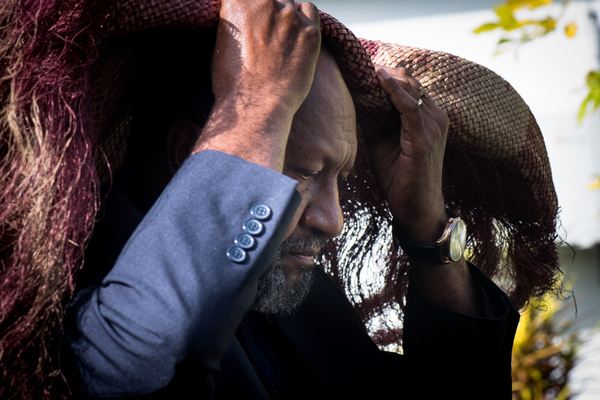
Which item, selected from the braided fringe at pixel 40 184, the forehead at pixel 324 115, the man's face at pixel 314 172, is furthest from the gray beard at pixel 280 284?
the braided fringe at pixel 40 184

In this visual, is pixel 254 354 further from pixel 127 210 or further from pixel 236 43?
pixel 236 43

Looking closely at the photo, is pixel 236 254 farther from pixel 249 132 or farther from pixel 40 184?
pixel 40 184

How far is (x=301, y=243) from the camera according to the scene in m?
1.82

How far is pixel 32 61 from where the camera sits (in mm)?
1248

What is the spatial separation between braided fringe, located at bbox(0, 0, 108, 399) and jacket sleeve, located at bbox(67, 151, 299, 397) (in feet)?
0.27

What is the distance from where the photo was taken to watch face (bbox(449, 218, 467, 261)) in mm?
2125

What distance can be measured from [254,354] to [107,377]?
34.6 inches

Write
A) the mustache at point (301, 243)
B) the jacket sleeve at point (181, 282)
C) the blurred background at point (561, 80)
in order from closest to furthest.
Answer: the jacket sleeve at point (181, 282), the mustache at point (301, 243), the blurred background at point (561, 80)

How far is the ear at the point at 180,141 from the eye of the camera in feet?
5.82

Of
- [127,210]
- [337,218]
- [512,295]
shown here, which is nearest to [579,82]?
[512,295]

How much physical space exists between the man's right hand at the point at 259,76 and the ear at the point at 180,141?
373mm

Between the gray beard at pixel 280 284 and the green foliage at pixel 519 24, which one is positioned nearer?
the gray beard at pixel 280 284

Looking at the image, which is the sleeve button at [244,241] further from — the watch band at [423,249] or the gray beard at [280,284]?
the watch band at [423,249]

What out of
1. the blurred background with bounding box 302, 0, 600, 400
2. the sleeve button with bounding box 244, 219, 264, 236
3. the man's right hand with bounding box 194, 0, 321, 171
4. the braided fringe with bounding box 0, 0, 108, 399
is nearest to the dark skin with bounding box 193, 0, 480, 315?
the man's right hand with bounding box 194, 0, 321, 171
